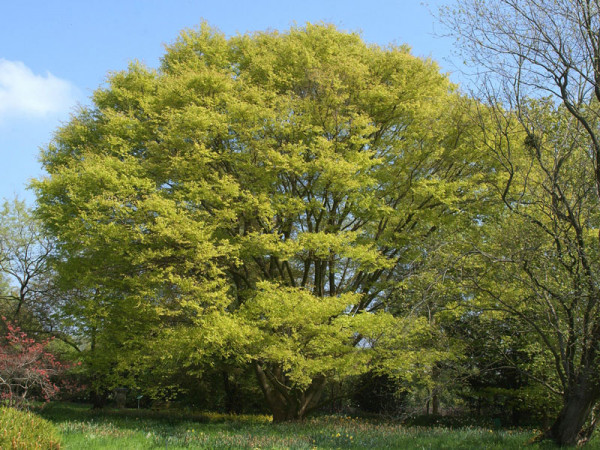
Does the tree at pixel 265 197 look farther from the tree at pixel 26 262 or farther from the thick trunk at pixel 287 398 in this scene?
the tree at pixel 26 262

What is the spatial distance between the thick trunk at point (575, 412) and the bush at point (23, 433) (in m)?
8.15

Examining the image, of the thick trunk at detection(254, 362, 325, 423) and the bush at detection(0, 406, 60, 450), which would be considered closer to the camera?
the bush at detection(0, 406, 60, 450)

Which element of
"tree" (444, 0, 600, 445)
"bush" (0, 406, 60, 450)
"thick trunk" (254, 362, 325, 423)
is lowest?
"thick trunk" (254, 362, 325, 423)

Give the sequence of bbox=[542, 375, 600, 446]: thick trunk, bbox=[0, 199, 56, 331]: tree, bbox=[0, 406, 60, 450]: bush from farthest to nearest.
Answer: bbox=[0, 199, 56, 331]: tree → bbox=[542, 375, 600, 446]: thick trunk → bbox=[0, 406, 60, 450]: bush

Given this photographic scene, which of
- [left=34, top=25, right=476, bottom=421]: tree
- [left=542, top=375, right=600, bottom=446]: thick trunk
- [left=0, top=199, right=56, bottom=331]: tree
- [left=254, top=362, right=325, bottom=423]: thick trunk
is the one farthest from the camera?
[left=0, top=199, right=56, bottom=331]: tree

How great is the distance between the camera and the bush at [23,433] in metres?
5.57

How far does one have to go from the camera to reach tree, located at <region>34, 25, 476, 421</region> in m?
11.0

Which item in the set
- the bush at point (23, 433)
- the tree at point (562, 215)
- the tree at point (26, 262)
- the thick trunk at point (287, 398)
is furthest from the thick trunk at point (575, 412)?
the tree at point (26, 262)

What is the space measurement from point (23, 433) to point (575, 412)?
8621mm

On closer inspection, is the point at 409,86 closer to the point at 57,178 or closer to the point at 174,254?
the point at 174,254

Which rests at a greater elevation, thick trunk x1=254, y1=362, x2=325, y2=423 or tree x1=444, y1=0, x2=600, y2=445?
tree x1=444, y1=0, x2=600, y2=445

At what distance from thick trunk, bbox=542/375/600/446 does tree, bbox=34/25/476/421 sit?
3052mm

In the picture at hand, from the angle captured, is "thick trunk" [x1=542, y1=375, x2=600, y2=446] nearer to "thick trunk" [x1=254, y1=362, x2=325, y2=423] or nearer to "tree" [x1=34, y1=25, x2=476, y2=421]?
"tree" [x1=34, y1=25, x2=476, y2=421]

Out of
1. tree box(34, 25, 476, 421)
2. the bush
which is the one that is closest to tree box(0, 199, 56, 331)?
tree box(34, 25, 476, 421)
